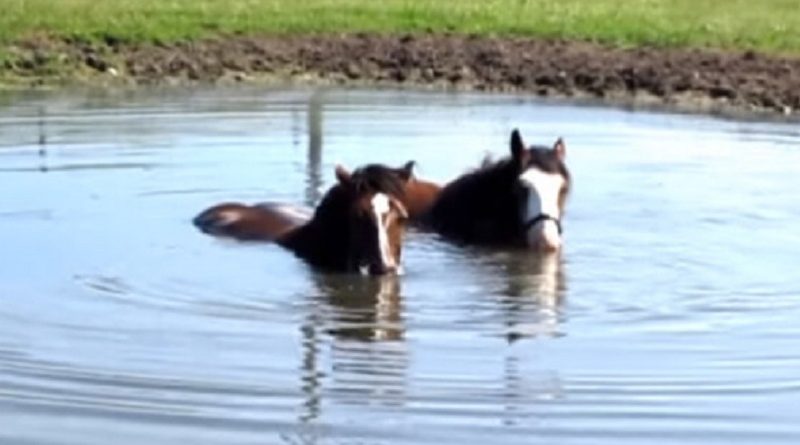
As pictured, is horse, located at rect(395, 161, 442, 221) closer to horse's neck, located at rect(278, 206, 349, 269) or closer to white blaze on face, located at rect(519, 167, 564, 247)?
white blaze on face, located at rect(519, 167, 564, 247)

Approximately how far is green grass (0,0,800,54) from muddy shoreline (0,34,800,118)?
607 mm

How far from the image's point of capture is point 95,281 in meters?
14.2

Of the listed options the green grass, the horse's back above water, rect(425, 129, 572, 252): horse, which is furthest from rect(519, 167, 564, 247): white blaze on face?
the green grass

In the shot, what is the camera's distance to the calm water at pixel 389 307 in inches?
426

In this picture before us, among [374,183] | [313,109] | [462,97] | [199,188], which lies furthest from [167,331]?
[462,97]

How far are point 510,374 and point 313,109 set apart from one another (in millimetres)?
12994

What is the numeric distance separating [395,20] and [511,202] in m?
14.0

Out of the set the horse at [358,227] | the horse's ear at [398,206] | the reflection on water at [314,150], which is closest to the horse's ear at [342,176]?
the horse at [358,227]

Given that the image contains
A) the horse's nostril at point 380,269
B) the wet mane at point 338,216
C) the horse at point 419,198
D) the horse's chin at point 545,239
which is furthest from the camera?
the horse at point 419,198

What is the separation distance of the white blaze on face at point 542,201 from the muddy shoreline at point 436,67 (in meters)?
8.86

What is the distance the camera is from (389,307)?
13.7 m

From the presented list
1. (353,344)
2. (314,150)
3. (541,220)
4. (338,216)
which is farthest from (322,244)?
(314,150)

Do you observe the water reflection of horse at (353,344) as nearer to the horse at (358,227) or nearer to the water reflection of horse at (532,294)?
the horse at (358,227)

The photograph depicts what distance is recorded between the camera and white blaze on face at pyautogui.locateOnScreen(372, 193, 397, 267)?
582 inches
